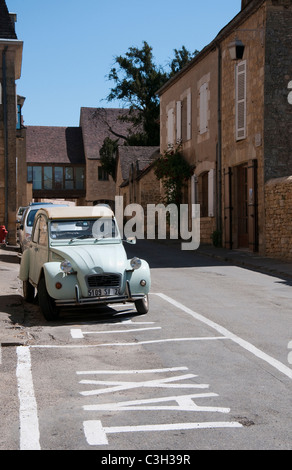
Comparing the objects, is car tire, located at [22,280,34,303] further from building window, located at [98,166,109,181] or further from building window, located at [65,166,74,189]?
building window, located at [65,166,74,189]

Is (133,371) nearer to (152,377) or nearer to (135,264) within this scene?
(152,377)

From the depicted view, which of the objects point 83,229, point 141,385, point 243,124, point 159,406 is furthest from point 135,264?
point 243,124

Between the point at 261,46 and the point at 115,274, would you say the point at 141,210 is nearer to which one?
the point at 261,46

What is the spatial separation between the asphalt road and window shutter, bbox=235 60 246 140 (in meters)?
11.4

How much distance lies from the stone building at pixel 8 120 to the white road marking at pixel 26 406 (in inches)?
713

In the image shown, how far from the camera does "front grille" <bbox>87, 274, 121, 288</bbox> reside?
383 inches

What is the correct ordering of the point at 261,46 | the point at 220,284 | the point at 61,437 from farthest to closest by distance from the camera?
the point at 261,46, the point at 220,284, the point at 61,437

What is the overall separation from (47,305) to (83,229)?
1.74 metres

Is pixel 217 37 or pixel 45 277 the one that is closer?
pixel 45 277

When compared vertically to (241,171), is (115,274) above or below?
below

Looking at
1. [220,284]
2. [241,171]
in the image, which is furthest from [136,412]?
[241,171]

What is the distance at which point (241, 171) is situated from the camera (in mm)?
23312

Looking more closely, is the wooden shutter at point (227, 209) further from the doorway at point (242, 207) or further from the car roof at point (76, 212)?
the car roof at point (76, 212)

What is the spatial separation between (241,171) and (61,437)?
63.5ft
